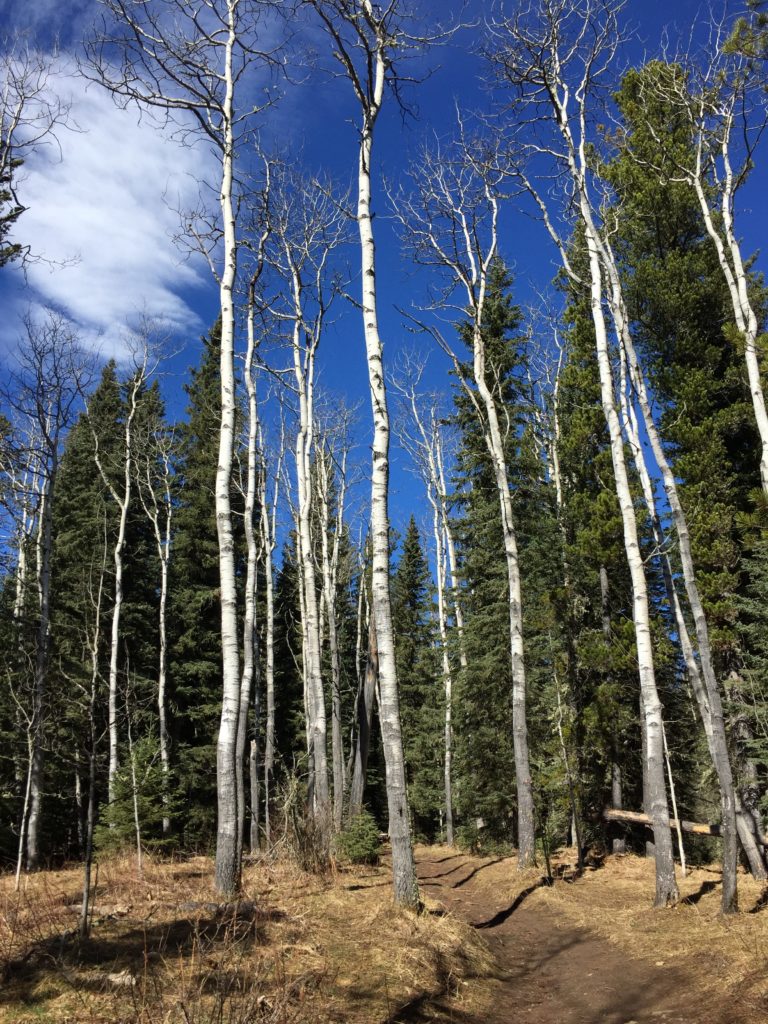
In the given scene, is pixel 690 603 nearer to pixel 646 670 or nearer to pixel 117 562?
pixel 646 670

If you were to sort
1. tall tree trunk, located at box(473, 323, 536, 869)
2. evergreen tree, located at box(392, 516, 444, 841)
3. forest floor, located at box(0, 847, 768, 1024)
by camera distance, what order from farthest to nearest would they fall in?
evergreen tree, located at box(392, 516, 444, 841) → tall tree trunk, located at box(473, 323, 536, 869) → forest floor, located at box(0, 847, 768, 1024)

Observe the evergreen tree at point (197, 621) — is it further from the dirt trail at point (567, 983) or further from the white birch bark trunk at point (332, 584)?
the dirt trail at point (567, 983)

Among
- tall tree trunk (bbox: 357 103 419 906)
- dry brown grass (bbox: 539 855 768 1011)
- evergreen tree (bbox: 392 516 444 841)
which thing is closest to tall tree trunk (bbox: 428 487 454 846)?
evergreen tree (bbox: 392 516 444 841)

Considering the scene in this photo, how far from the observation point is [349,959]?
17.1 feet

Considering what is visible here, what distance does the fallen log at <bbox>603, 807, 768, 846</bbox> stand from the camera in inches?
465

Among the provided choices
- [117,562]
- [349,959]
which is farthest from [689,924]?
[117,562]

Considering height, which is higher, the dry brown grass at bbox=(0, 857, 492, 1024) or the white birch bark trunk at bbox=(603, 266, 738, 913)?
the white birch bark trunk at bbox=(603, 266, 738, 913)

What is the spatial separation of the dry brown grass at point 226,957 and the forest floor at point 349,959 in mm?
18

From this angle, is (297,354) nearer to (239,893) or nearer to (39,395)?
(39,395)

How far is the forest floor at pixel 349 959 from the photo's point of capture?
12.6 feet

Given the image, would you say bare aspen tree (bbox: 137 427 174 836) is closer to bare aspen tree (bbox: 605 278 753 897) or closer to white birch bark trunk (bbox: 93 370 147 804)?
white birch bark trunk (bbox: 93 370 147 804)

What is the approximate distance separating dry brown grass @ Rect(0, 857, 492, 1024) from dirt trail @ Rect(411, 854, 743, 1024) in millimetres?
407

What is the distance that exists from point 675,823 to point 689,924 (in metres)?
5.95

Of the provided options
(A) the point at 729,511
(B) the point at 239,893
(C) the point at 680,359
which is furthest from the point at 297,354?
(B) the point at 239,893
